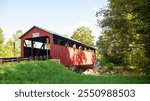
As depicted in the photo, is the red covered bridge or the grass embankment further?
the red covered bridge

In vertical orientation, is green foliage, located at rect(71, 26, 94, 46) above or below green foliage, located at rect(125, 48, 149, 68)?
above

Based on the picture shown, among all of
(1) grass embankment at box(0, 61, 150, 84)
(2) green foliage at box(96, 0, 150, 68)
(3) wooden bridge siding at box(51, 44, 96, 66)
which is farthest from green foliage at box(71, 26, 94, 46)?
(1) grass embankment at box(0, 61, 150, 84)

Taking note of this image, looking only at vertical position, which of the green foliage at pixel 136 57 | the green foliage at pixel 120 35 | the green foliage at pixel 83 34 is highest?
the green foliage at pixel 83 34

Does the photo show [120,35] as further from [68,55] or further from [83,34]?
[83,34]

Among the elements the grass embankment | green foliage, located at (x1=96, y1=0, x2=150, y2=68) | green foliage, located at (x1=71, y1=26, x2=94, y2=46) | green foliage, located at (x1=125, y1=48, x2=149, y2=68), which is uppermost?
green foliage, located at (x1=71, y1=26, x2=94, y2=46)

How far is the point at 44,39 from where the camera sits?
106 ft

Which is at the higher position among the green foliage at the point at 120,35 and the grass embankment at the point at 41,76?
the green foliage at the point at 120,35

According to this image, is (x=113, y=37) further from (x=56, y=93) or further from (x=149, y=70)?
(x=56, y=93)

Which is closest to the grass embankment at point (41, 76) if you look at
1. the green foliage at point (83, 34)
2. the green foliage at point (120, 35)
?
the green foliage at point (120, 35)

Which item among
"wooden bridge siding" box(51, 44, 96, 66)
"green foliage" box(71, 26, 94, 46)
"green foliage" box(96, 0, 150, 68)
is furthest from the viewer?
"green foliage" box(71, 26, 94, 46)

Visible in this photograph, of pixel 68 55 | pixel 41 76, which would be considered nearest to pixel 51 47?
pixel 68 55

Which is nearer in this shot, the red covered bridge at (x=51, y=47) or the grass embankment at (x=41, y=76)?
the grass embankment at (x=41, y=76)

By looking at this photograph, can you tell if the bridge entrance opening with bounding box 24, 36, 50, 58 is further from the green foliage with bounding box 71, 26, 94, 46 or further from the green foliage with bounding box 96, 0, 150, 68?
the green foliage with bounding box 71, 26, 94, 46

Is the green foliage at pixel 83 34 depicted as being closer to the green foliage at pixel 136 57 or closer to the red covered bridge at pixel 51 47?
the red covered bridge at pixel 51 47
